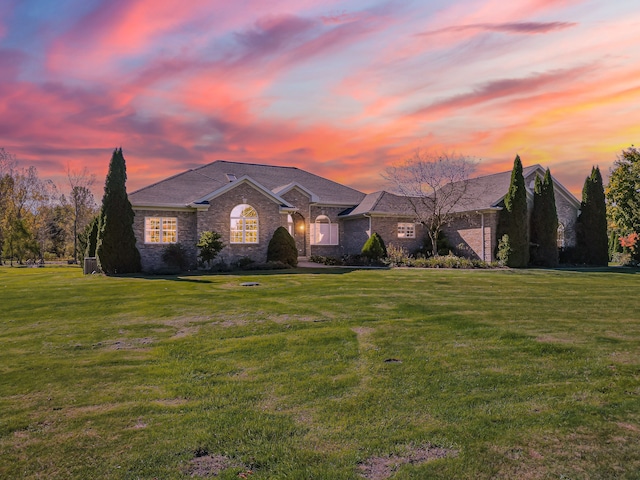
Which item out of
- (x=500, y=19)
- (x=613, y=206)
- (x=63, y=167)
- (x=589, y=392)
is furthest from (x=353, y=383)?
(x=63, y=167)

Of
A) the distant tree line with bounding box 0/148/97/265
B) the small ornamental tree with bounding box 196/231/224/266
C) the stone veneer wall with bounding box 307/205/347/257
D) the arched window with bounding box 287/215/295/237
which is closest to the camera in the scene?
the small ornamental tree with bounding box 196/231/224/266

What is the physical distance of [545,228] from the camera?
92.5ft

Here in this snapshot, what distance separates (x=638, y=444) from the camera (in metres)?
4.34

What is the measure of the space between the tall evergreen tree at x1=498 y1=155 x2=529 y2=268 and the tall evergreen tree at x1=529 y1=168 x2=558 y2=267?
147 cm

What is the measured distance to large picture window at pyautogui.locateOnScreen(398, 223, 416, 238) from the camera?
31.5 meters

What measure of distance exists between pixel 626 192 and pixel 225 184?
27.9 meters

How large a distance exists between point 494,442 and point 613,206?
Result: 35.5 metres

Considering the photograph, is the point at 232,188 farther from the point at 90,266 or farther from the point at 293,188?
the point at 90,266

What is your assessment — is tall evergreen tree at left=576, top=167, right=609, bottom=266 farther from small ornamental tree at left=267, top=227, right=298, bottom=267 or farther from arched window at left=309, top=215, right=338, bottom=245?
small ornamental tree at left=267, top=227, right=298, bottom=267

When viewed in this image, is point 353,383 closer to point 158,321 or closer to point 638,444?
point 638,444

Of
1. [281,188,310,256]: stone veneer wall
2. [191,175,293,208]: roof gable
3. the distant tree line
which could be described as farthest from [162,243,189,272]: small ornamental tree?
the distant tree line

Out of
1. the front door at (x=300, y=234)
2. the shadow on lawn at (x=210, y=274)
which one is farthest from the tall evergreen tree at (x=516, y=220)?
the front door at (x=300, y=234)

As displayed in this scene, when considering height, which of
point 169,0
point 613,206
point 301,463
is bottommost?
point 301,463

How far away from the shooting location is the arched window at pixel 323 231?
3238cm
